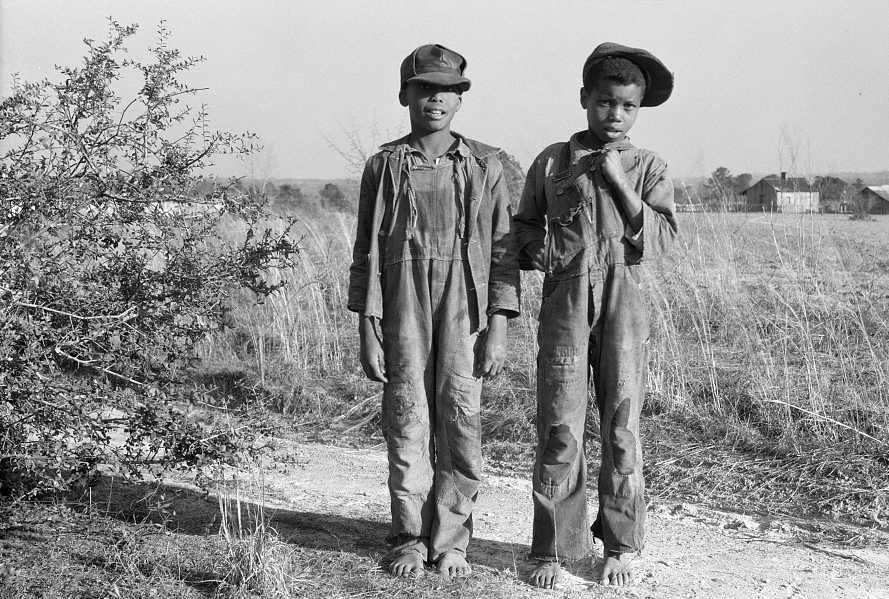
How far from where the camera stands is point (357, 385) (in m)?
6.66

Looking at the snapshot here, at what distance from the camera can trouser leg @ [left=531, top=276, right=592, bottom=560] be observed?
3.33 meters

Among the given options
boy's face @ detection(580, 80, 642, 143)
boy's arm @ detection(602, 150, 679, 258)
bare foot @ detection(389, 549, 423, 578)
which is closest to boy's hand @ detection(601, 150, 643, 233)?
boy's arm @ detection(602, 150, 679, 258)

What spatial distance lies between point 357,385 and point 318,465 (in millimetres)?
1464

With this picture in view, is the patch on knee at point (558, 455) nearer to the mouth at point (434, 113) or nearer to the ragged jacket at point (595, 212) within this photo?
the ragged jacket at point (595, 212)

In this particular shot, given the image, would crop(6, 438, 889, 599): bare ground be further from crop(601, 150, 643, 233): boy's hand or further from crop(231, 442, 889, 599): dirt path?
crop(601, 150, 643, 233): boy's hand

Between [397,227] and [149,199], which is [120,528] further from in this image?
[397,227]

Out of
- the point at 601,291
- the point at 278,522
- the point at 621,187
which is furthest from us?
the point at 278,522

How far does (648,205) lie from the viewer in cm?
332

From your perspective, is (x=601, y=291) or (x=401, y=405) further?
(x=401, y=405)

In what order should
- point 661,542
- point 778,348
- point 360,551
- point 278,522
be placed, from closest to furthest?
point 360,551
point 661,542
point 278,522
point 778,348

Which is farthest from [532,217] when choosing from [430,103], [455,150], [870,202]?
[870,202]

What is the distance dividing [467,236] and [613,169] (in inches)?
25.2

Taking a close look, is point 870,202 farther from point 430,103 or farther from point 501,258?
point 430,103

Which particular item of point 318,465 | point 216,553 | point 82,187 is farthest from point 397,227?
point 318,465
